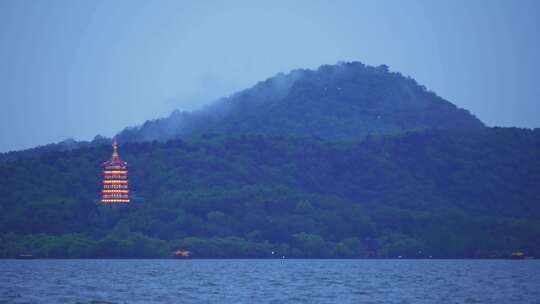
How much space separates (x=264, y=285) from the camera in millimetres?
115812

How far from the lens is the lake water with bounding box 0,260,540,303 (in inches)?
3725

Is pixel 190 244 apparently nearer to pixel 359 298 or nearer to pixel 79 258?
pixel 79 258

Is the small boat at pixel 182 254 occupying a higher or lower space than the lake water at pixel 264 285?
higher

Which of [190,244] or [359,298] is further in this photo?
[190,244]

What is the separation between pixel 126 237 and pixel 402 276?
7434cm

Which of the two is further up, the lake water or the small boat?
the small boat

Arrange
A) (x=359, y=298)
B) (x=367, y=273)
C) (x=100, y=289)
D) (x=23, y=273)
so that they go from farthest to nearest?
1. (x=367, y=273)
2. (x=23, y=273)
3. (x=100, y=289)
4. (x=359, y=298)

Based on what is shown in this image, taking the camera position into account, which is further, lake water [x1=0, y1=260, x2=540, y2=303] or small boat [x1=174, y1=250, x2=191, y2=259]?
small boat [x1=174, y1=250, x2=191, y2=259]

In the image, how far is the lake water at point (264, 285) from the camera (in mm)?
94625

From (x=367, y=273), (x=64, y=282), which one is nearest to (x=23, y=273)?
(x=64, y=282)

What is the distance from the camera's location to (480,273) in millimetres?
143625

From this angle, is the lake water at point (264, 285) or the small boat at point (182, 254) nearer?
the lake water at point (264, 285)

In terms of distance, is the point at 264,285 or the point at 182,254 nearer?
the point at 264,285

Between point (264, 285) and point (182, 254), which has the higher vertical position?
point (182, 254)
